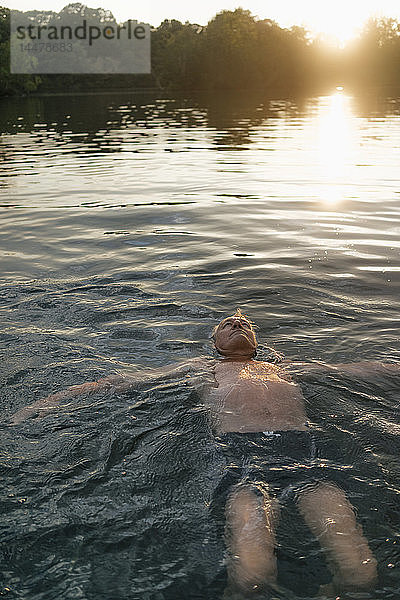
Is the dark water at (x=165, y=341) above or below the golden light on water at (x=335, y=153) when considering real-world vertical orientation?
below

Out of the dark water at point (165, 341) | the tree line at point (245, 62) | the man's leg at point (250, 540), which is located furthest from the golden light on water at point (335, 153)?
the tree line at point (245, 62)

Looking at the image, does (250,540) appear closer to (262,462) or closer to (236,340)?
(262,462)

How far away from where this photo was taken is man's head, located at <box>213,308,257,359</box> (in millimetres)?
6016

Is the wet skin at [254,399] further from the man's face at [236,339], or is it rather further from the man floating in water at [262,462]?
the man's face at [236,339]

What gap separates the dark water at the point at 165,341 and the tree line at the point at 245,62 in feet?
272

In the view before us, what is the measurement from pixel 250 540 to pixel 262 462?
2.95 ft

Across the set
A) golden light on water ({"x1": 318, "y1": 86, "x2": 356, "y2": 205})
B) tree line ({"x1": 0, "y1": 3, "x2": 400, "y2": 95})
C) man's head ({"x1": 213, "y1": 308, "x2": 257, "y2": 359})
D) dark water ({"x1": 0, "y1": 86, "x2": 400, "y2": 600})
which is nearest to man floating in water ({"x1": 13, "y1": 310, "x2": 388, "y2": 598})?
man's head ({"x1": 213, "y1": 308, "x2": 257, "y2": 359})

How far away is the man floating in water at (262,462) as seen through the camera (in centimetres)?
331

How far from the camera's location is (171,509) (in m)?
3.90

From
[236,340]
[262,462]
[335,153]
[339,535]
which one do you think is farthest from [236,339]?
[335,153]

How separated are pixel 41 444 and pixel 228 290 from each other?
455 centimetres

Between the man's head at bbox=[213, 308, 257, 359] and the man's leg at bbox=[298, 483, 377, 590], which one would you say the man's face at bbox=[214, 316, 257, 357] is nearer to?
the man's head at bbox=[213, 308, 257, 359]

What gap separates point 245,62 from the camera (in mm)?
99438

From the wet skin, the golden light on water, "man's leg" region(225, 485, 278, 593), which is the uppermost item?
the golden light on water
